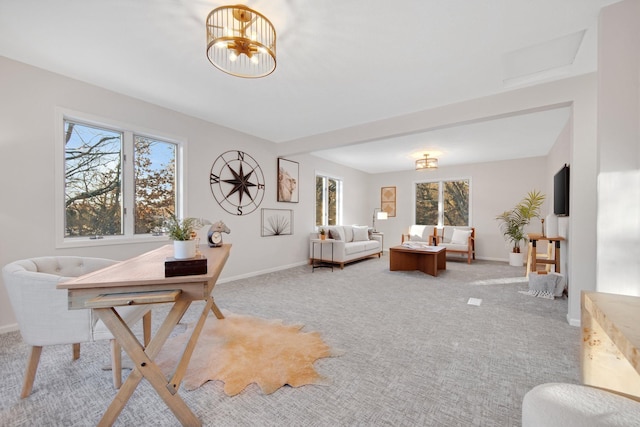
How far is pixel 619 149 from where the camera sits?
1.74 m

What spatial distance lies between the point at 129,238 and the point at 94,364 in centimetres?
166

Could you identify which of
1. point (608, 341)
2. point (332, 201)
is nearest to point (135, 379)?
point (608, 341)

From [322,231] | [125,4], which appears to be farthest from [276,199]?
[125,4]

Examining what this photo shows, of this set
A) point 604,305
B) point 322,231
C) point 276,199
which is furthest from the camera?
point 322,231

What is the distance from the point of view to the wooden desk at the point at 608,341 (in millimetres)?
824

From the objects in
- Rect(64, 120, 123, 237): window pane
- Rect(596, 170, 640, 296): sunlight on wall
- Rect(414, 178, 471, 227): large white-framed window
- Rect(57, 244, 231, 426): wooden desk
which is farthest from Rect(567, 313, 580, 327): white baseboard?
Rect(64, 120, 123, 237): window pane

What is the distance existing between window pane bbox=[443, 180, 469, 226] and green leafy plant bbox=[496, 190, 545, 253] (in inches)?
32.8

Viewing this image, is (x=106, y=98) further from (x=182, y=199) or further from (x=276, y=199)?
(x=276, y=199)

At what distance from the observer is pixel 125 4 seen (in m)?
1.80

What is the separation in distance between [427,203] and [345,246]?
342 centimetres

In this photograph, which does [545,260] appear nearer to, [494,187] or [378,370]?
[494,187]

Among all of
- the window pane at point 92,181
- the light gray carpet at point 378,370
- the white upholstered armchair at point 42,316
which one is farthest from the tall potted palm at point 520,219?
the window pane at point 92,181

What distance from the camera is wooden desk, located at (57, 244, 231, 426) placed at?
123cm

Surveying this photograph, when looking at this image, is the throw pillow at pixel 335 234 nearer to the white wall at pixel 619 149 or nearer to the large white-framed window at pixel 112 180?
the large white-framed window at pixel 112 180
